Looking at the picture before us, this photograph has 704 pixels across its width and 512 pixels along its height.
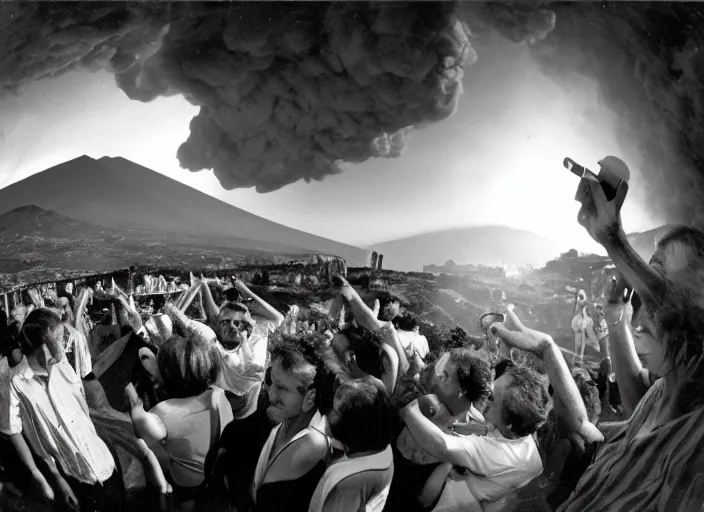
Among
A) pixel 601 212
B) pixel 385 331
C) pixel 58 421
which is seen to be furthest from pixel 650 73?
pixel 58 421

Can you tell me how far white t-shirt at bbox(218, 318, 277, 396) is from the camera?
126 inches

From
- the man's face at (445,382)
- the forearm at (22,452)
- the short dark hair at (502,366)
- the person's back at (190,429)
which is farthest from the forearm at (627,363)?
the forearm at (22,452)

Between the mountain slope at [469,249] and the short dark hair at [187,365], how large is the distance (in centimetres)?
111

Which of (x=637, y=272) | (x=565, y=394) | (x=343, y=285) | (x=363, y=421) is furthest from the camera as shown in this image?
(x=343, y=285)

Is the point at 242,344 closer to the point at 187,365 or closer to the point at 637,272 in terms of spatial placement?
the point at 187,365

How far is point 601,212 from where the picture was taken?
3.22 m

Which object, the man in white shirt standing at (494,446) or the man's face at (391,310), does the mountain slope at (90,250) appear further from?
the man in white shirt standing at (494,446)

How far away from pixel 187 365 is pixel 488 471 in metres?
1.62

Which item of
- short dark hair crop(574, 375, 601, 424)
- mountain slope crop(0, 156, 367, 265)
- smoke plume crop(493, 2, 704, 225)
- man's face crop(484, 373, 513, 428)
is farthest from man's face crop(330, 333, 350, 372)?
smoke plume crop(493, 2, 704, 225)

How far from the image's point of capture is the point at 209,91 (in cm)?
333

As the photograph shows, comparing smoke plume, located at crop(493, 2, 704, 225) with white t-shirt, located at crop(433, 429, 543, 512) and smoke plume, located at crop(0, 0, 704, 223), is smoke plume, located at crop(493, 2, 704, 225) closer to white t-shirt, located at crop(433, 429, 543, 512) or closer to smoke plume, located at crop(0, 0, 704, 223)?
smoke plume, located at crop(0, 0, 704, 223)

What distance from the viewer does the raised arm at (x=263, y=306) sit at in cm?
329

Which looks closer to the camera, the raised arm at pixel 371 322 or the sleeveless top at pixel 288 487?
the sleeveless top at pixel 288 487

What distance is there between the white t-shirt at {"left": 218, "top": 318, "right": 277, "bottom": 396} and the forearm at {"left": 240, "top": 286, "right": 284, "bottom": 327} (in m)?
0.07
